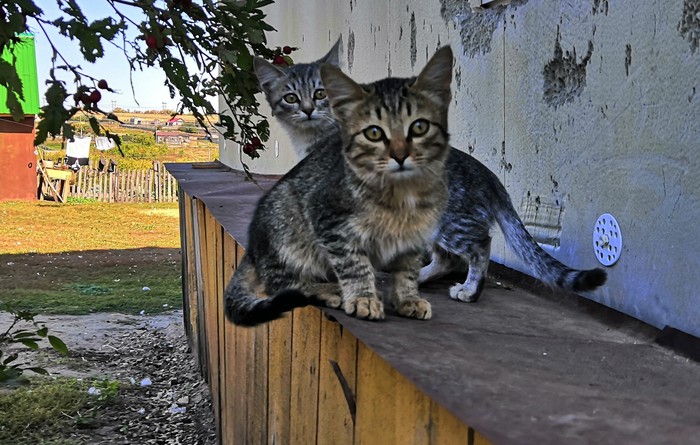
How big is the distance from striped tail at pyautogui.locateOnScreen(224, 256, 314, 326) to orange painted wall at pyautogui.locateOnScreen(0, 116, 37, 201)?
20.1 meters

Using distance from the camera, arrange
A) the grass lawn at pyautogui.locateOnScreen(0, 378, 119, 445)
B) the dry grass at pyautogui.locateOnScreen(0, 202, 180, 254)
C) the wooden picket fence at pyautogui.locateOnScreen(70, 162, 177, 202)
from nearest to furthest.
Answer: the grass lawn at pyautogui.locateOnScreen(0, 378, 119, 445), the dry grass at pyautogui.locateOnScreen(0, 202, 180, 254), the wooden picket fence at pyautogui.locateOnScreen(70, 162, 177, 202)

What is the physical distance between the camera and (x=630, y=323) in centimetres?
221

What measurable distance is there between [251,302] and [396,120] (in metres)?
0.79

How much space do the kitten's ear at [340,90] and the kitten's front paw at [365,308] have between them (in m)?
0.59

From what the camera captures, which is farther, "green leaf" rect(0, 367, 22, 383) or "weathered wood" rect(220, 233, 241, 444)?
"weathered wood" rect(220, 233, 241, 444)

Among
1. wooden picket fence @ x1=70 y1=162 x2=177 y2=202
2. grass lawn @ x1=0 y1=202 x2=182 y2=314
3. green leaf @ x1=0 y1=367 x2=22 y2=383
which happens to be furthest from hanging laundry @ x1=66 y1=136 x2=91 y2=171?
green leaf @ x1=0 y1=367 x2=22 y2=383

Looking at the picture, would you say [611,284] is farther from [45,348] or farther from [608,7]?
[45,348]

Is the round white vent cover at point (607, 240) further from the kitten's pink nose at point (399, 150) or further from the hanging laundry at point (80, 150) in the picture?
the hanging laundry at point (80, 150)

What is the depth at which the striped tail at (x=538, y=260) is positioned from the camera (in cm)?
229

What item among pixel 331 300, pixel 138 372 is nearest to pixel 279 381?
pixel 331 300

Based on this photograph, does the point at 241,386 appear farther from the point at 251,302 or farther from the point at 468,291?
the point at 468,291

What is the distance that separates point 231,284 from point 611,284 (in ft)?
4.47

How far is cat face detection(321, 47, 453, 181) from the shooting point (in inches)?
88.7

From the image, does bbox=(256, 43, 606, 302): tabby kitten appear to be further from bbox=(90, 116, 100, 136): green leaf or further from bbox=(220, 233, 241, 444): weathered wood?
bbox=(220, 233, 241, 444): weathered wood
